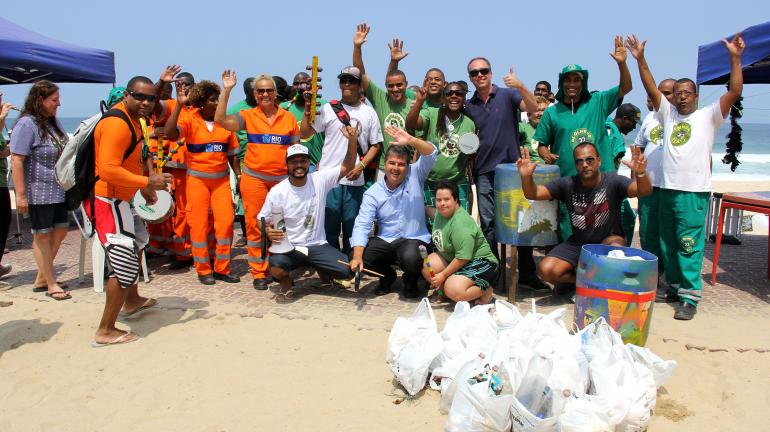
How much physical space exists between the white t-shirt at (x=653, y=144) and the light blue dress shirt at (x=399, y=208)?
2059 mm

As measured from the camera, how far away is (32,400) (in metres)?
3.83

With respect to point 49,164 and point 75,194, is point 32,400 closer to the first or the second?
point 75,194

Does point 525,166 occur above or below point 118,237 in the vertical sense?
above

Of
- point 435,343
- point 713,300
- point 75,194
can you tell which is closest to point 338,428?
point 435,343

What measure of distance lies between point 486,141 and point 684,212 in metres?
1.85

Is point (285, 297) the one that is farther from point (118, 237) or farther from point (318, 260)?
point (118, 237)

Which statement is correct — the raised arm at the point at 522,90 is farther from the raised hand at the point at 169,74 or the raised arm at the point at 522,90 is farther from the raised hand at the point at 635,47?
the raised hand at the point at 169,74

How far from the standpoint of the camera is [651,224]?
5852 mm

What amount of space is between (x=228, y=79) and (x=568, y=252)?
343cm

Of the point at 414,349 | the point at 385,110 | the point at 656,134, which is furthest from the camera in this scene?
the point at 656,134

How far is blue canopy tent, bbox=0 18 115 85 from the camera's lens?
8.55 metres

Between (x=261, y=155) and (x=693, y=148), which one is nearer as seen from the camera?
(x=693, y=148)

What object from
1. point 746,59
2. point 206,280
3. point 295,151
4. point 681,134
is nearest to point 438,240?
point 295,151

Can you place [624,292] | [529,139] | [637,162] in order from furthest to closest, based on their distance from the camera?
[529,139] < [637,162] < [624,292]
